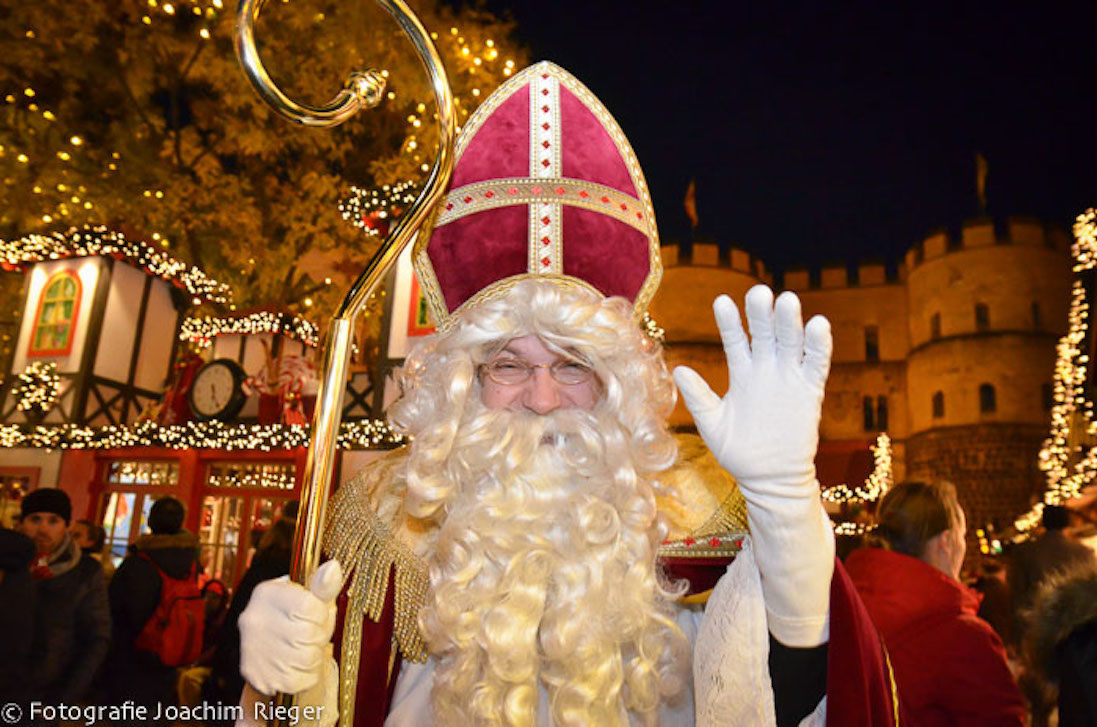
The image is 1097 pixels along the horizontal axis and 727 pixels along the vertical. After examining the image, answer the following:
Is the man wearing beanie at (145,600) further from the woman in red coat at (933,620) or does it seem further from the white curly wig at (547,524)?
the woman in red coat at (933,620)

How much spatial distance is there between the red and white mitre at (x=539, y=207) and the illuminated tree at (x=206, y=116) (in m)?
7.70

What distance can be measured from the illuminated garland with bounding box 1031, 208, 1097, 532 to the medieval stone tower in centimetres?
1367

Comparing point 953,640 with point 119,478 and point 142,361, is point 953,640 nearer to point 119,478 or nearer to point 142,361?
point 119,478

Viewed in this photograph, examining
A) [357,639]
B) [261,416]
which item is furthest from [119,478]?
[357,639]

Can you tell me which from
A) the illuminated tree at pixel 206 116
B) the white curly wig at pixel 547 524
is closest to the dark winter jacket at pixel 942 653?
the white curly wig at pixel 547 524

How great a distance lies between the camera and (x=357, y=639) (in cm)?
183

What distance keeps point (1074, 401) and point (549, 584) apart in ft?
48.7

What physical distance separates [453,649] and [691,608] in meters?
0.64

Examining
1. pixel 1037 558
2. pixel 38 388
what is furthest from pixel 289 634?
pixel 38 388

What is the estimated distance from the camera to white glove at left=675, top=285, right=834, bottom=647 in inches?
52.9

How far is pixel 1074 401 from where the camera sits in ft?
43.1

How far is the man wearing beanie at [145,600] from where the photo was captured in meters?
4.32

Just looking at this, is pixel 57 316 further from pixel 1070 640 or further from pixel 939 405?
pixel 939 405

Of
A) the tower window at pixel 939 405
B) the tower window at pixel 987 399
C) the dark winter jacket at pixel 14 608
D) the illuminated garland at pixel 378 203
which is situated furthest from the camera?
the tower window at pixel 939 405
